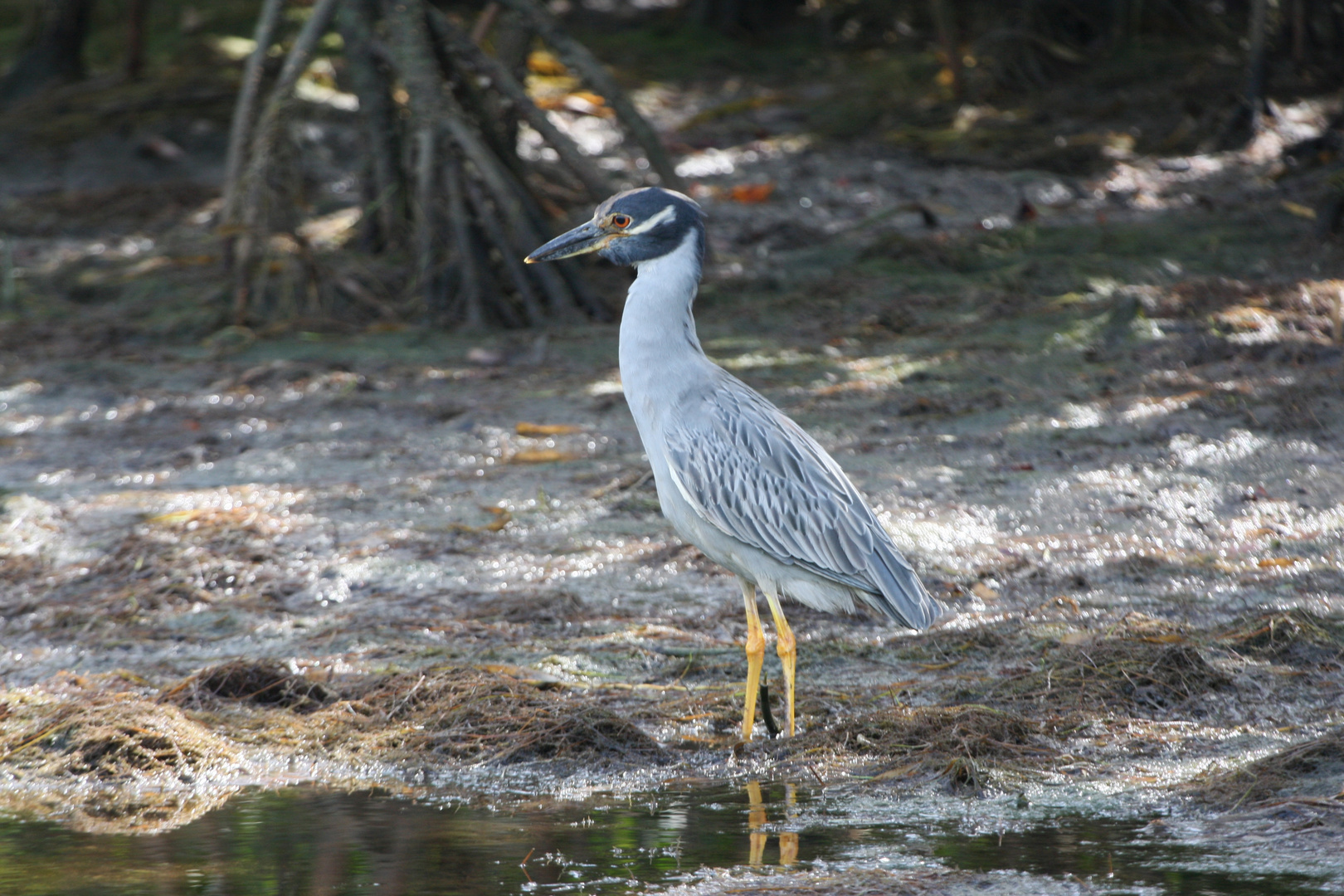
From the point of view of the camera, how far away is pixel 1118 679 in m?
4.52

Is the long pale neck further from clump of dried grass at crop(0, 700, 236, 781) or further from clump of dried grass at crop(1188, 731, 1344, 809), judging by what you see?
clump of dried grass at crop(1188, 731, 1344, 809)

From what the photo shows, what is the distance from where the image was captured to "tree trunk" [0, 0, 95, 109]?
14.7m

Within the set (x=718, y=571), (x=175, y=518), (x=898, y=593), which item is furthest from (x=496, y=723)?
(x=175, y=518)

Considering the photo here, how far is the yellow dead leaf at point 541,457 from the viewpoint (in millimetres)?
7176

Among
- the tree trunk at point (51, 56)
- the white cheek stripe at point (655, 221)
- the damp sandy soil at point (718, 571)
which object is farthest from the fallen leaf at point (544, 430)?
the tree trunk at point (51, 56)

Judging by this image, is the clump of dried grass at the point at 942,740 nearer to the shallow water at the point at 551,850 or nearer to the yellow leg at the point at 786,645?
the yellow leg at the point at 786,645

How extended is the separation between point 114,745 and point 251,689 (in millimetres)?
519

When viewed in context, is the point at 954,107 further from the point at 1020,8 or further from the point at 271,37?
the point at 271,37

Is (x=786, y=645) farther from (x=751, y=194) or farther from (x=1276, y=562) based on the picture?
Answer: (x=751, y=194)

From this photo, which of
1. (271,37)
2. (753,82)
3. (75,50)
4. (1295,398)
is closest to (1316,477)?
(1295,398)

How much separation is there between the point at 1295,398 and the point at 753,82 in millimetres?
10168

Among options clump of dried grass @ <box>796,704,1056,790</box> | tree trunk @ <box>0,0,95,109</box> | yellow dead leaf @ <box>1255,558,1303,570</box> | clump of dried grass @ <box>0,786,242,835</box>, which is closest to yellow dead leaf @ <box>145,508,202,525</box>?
clump of dried grass @ <box>0,786,242,835</box>

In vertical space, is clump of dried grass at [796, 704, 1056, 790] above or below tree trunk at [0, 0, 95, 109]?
below

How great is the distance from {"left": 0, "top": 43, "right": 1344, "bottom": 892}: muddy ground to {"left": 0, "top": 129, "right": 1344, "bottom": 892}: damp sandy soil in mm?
19
